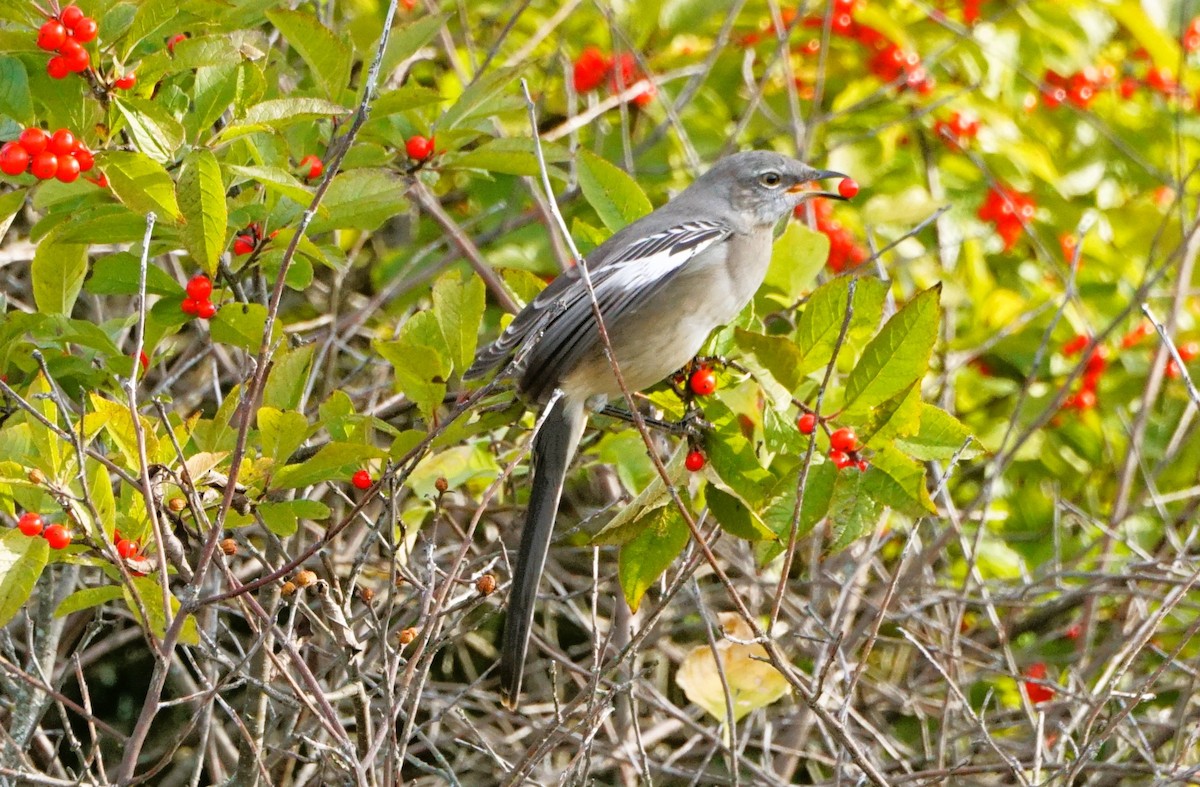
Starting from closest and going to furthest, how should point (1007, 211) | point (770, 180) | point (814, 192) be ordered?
point (814, 192) → point (770, 180) → point (1007, 211)

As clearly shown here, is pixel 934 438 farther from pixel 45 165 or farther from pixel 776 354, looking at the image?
pixel 45 165

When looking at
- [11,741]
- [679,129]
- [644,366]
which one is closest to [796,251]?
[644,366]

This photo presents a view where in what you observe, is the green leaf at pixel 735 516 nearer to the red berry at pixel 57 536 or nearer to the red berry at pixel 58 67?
the red berry at pixel 57 536

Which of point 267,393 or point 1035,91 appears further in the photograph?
point 1035,91

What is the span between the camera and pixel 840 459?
3406mm

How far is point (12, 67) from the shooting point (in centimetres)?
315

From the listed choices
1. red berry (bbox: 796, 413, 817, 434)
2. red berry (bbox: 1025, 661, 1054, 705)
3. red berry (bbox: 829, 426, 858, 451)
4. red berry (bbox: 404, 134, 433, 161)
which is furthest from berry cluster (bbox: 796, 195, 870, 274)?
red berry (bbox: 829, 426, 858, 451)

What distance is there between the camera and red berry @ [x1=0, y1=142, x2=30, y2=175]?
2982mm

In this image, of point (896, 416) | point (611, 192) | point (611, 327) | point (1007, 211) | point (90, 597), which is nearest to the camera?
point (90, 597)

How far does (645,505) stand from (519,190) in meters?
2.90

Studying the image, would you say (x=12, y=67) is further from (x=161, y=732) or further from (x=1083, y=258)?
(x=1083, y=258)

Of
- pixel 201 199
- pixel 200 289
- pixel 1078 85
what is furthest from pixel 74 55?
pixel 1078 85

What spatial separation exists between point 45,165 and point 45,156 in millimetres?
24

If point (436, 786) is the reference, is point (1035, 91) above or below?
above
